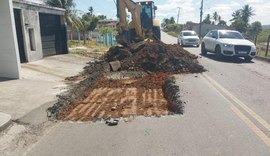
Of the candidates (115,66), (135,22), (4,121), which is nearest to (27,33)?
(115,66)

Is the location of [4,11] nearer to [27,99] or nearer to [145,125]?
[27,99]

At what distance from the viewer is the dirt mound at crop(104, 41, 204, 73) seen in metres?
13.3

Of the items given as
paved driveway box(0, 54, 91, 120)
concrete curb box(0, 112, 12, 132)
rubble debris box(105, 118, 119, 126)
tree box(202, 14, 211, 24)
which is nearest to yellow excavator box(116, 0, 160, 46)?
paved driveway box(0, 54, 91, 120)

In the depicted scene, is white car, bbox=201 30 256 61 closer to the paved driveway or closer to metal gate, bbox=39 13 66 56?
the paved driveway

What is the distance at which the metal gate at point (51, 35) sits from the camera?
16.3 m

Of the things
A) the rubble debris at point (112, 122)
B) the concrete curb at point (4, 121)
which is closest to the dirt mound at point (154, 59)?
the rubble debris at point (112, 122)

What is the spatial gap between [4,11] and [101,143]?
708 centimetres

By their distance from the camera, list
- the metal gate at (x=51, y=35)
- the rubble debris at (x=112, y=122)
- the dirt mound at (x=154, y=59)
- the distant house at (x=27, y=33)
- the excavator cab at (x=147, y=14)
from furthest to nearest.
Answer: the excavator cab at (x=147, y=14), the metal gate at (x=51, y=35), the dirt mound at (x=154, y=59), the distant house at (x=27, y=33), the rubble debris at (x=112, y=122)

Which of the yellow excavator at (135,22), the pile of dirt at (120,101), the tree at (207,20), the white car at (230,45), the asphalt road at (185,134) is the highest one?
the tree at (207,20)

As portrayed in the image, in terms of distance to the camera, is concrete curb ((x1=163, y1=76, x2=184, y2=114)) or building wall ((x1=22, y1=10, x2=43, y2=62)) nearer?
concrete curb ((x1=163, y1=76, x2=184, y2=114))

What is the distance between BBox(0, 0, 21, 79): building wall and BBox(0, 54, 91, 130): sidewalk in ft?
1.78

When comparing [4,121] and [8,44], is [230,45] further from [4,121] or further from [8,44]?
[4,121]

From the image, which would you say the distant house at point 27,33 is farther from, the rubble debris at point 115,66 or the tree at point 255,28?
the tree at point 255,28

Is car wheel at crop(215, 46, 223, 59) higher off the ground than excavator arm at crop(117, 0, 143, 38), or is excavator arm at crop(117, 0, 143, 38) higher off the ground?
excavator arm at crop(117, 0, 143, 38)
